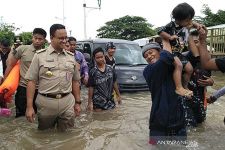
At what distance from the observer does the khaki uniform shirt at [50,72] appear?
5535mm

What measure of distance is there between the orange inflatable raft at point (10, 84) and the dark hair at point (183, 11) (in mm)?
3821

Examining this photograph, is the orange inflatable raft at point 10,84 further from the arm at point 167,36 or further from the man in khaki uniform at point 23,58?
the arm at point 167,36

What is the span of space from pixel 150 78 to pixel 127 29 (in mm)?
51500

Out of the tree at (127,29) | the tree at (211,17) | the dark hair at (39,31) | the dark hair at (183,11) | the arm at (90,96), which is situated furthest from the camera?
the tree at (127,29)

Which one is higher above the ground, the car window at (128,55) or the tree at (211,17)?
the tree at (211,17)

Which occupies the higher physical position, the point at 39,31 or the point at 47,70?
the point at 39,31

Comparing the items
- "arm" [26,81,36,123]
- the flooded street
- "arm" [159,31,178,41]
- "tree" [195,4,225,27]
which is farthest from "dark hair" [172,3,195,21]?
"tree" [195,4,225,27]

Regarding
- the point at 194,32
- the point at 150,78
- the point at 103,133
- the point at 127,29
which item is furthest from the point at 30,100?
the point at 127,29

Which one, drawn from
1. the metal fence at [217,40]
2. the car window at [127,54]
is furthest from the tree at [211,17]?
the car window at [127,54]

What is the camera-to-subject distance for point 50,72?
552 cm

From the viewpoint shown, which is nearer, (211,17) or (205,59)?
(205,59)

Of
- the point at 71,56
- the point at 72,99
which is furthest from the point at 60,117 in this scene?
the point at 71,56

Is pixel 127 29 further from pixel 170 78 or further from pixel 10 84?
pixel 170 78

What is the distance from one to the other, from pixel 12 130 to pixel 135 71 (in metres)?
4.78
